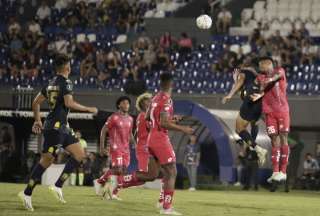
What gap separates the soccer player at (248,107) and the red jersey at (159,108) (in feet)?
11.1

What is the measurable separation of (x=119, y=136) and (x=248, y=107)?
3740 millimetres

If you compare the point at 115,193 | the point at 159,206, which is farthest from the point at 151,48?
the point at 159,206

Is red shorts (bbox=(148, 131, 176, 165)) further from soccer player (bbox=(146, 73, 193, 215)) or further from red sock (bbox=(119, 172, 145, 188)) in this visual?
red sock (bbox=(119, 172, 145, 188))

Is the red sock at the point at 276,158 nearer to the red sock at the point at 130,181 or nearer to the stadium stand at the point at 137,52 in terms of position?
the red sock at the point at 130,181

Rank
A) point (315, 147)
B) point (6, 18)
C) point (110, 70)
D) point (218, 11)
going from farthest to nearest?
point (6, 18) < point (218, 11) < point (110, 70) < point (315, 147)

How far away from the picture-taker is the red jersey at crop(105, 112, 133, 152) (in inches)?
846

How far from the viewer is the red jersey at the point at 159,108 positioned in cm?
1501

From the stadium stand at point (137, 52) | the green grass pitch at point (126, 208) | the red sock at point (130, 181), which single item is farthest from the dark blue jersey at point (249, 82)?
the stadium stand at point (137, 52)

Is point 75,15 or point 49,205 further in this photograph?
point 75,15

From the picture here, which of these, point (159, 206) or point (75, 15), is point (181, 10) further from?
point (159, 206)

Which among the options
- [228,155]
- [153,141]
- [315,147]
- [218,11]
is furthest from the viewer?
[218,11]

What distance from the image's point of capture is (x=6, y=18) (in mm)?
42844

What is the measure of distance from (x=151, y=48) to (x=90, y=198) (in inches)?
687

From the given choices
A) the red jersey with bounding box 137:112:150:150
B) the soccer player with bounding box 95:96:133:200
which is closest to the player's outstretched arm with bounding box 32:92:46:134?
the red jersey with bounding box 137:112:150:150
